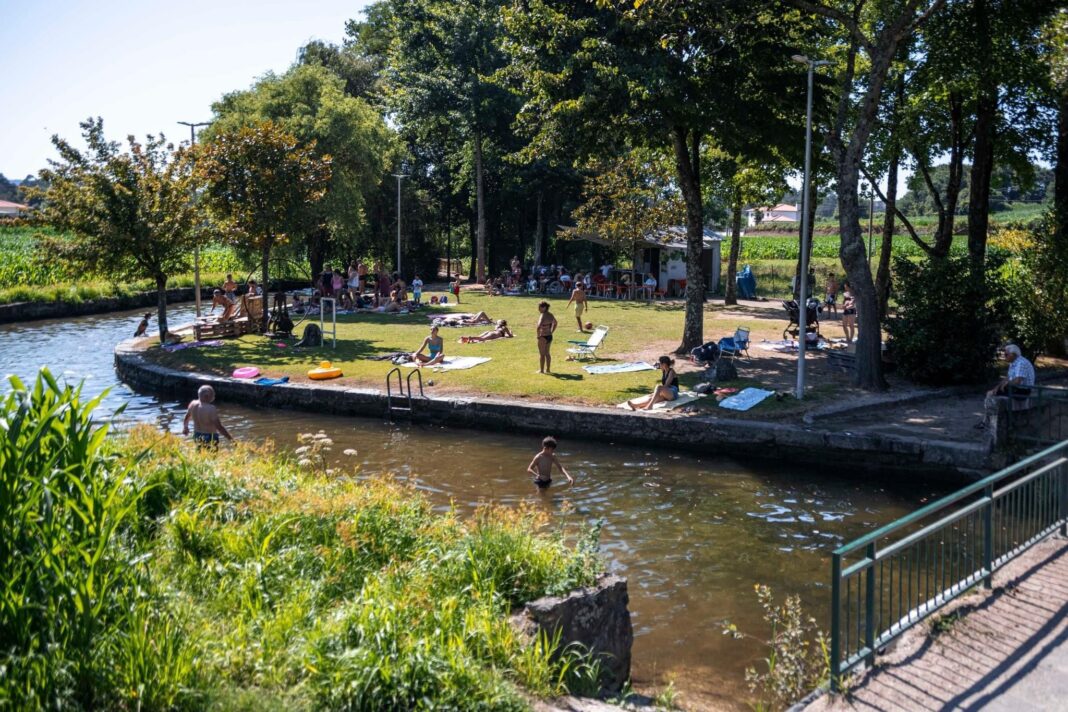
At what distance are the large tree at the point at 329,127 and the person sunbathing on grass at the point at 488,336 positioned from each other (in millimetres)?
11754

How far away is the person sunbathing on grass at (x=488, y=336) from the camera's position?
25844 mm

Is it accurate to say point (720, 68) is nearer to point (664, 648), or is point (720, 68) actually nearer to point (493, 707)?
point (664, 648)

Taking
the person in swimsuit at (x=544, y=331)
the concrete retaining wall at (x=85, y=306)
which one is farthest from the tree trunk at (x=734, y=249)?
the concrete retaining wall at (x=85, y=306)

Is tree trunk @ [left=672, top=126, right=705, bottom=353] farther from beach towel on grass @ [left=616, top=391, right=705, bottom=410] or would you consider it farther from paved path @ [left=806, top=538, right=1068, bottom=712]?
paved path @ [left=806, top=538, right=1068, bottom=712]

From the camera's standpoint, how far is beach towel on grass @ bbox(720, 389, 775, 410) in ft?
57.8

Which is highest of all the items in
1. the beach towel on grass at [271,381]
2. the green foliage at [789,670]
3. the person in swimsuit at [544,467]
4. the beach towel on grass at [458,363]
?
the beach towel on grass at [458,363]

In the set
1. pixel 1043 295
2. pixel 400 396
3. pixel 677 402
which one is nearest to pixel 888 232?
pixel 1043 295

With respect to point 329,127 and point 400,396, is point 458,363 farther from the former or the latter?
point 329,127

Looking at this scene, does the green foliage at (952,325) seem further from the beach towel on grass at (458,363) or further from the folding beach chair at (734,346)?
the beach towel on grass at (458,363)

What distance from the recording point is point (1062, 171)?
22.7m

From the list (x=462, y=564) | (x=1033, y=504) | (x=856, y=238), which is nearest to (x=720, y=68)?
(x=856, y=238)

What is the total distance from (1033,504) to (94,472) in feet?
28.3

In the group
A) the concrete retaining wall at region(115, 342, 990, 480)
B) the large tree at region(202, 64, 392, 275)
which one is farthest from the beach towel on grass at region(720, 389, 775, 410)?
the large tree at region(202, 64, 392, 275)

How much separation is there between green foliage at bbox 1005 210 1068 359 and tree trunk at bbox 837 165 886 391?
4.35 m
